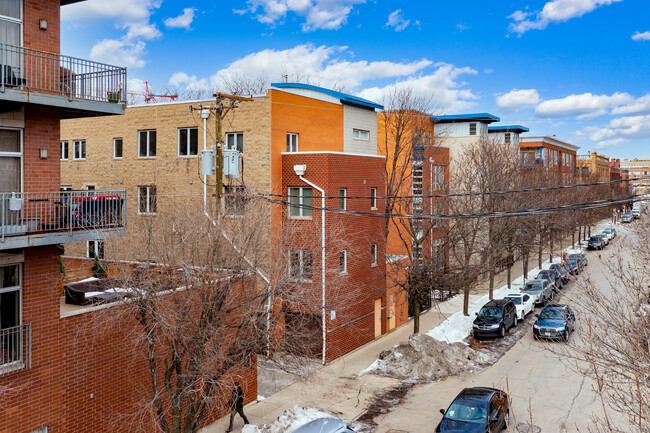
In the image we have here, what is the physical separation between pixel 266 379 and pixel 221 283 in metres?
9.53

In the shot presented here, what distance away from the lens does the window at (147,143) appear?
26250 millimetres

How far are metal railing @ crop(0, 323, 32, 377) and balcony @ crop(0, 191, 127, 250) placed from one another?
75.5 inches

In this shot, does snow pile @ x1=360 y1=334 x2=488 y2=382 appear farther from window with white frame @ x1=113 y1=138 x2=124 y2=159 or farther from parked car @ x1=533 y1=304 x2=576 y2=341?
window with white frame @ x1=113 y1=138 x2=124 y2=159

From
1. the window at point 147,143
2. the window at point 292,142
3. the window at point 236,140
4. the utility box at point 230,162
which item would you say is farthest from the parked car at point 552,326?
the window at point 147,143

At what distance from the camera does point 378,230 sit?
26188 millimetres

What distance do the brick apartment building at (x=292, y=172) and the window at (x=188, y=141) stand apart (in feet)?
0.15

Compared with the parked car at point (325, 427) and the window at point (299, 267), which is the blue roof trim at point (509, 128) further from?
the parked car at point (325, 427)

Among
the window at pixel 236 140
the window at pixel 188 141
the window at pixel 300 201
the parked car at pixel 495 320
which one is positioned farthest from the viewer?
the parked car at pixel 495 320

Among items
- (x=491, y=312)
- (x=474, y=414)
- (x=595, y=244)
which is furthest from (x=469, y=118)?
(x=474, y=414)

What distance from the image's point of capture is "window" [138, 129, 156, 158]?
26.2 m

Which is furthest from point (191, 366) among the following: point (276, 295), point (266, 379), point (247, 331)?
point (266, 379)

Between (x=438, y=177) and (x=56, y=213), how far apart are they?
27213 mm

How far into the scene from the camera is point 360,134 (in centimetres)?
3014

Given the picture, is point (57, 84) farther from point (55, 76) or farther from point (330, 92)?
point (330, 92)
